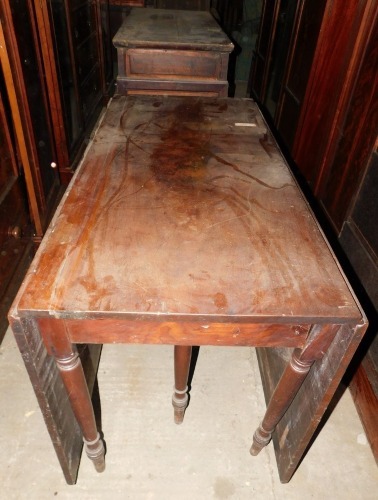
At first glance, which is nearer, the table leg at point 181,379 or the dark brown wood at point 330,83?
the table leg at point 181,379

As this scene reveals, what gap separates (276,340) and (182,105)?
1.34m

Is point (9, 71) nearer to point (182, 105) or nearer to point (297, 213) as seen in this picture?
point (182, 105)

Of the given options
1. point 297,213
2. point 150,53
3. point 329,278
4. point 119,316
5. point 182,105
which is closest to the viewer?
point 119,316

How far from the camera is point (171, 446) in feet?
4.57

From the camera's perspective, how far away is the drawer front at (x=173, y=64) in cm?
234

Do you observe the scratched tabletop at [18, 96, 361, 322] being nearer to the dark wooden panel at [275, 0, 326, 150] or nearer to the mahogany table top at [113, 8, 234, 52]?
the mahogany table top at [113, 8, 234, 52]

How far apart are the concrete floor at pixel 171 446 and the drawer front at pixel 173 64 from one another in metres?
1.78

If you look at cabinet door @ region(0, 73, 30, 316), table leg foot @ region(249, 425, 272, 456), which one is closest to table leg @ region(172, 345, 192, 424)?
table leg foot @ region(249, 425, 272, 456)

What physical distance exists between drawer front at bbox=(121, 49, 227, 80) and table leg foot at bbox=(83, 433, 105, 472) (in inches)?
83.3

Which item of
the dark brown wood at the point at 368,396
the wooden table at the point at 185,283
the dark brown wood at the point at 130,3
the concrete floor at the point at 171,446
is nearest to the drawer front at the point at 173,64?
the wooden table at the point at 185,283

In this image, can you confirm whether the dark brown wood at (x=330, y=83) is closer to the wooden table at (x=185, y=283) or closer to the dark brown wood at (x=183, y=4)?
the wooden table at (x=185, y=283)

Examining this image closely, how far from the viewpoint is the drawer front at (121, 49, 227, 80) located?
2.34 meters

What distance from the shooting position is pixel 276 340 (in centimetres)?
90

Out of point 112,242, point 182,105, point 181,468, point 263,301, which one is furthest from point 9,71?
point 181,468
